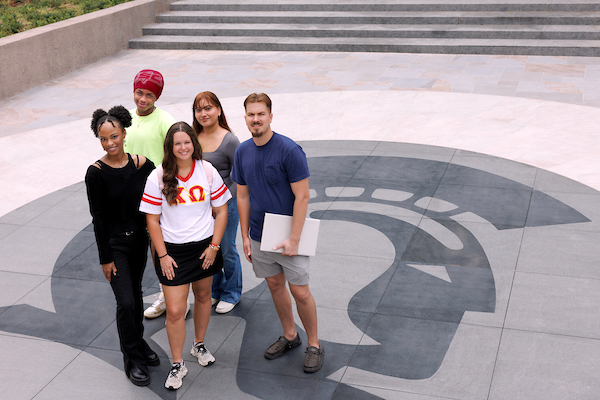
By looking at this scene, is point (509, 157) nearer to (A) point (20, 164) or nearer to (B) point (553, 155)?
(B) point (553, 155)

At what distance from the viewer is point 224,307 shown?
4941mm

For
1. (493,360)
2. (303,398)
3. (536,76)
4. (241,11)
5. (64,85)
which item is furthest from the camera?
(241,11)

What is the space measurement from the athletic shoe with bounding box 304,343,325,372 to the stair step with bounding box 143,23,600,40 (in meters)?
11.5

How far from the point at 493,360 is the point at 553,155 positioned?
4.48 m

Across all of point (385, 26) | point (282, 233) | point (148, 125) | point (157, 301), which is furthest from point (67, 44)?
point (282, 233)

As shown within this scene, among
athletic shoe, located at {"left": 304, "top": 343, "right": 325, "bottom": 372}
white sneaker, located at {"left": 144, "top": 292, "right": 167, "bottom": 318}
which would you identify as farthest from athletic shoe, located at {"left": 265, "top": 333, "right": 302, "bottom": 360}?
white sneaker, located at {"left": 144, "top": 292, "right": 167, "bottom": 318}

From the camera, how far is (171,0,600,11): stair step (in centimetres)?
1454

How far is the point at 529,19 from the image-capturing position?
1422 cm

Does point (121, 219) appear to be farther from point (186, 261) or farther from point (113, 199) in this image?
point (186, 261)

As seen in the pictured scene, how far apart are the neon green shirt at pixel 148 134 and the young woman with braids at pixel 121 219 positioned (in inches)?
20.0

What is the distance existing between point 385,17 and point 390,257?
10.8 m

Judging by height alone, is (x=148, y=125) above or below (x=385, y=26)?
above

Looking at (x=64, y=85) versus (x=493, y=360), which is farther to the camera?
(x=64, y=85)

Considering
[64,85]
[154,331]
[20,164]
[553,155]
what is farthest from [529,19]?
[154,331]
